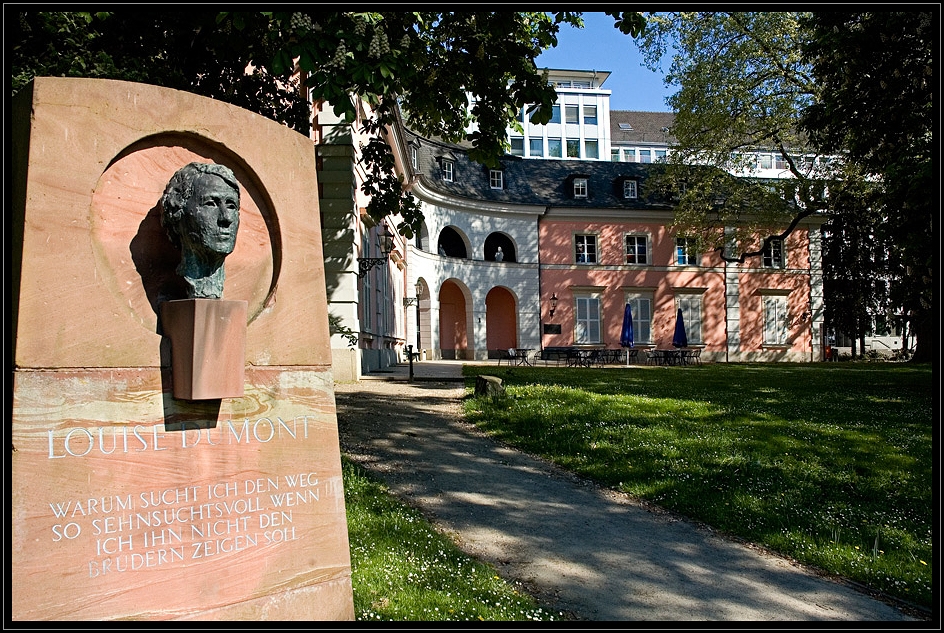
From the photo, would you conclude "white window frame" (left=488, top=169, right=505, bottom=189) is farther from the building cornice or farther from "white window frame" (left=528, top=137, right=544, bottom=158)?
"white window frame" (left=528, top=137, right=544, bottom=158)

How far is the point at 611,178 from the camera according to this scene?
38.1 meters

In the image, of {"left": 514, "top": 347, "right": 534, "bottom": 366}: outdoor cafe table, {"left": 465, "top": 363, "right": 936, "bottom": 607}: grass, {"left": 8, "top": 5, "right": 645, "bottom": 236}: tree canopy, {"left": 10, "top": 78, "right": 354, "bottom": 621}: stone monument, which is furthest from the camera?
{"left": 514, "top": 347, "right": 534, "bottom": 366}: outdoor cafe table

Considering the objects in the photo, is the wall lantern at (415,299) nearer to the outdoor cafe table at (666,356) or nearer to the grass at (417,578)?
the outdoor cafe table at (666,356)

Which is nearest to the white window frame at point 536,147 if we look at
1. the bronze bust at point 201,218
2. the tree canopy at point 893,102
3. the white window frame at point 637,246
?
the white window frame at point 637,246

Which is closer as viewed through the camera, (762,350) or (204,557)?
(204,557)

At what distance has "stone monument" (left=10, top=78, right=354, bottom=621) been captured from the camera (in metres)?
2.82

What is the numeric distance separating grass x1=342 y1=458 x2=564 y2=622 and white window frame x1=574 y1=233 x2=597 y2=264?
31651 mm

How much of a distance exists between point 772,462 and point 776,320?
32.9 metres

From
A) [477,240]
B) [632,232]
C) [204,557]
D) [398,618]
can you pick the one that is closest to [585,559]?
[398,618]

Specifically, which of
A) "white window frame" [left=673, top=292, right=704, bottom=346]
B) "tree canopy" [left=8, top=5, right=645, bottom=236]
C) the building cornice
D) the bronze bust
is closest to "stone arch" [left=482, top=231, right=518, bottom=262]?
the building cornice

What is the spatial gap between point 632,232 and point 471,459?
3061 cm

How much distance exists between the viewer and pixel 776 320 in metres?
37.4

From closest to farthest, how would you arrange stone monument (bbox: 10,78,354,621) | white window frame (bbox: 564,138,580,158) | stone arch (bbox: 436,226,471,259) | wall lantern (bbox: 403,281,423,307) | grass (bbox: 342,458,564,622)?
stone monument (bbox: 10,78,354,621) → grass (bbox: 342,458,564,622) → wall lantern (bbox: 403,281,423,307) → stone arch (bbox: 436,226,471,259) → white window frame (bbox: 564,138,580,158)

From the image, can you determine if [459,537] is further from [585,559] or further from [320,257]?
[320,257]
